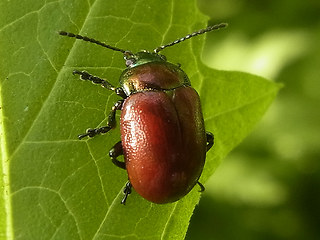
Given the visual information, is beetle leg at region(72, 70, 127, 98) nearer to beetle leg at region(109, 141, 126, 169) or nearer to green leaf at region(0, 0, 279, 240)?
green leaf at region(0, 0, 279, 240)

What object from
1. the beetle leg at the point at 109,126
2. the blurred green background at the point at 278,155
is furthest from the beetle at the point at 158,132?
the blurred green background at the point at 278,155

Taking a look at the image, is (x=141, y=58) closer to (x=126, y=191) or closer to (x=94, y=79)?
(x=94, y=79)

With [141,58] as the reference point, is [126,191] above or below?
below

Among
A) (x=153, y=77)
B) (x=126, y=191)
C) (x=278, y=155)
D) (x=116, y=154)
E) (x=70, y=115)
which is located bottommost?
(x=278, y=155)

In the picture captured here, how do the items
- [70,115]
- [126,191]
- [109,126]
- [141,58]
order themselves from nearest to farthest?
[70,115]
[126,191]
[109,126]
[141,58]

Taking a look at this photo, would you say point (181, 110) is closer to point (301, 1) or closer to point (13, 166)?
point (13, 166)

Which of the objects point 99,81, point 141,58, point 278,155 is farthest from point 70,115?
point 278,155
